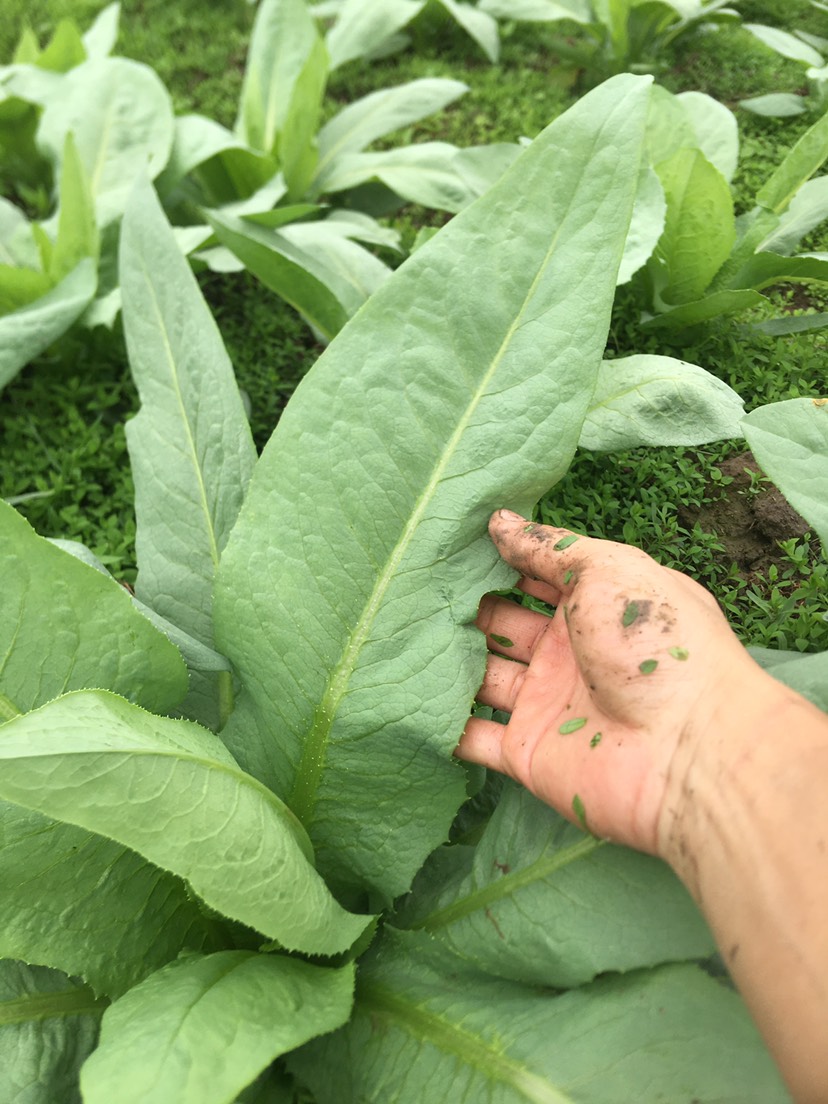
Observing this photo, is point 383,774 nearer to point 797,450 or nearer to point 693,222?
point 797,450

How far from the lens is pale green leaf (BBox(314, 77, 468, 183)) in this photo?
2.63 meters

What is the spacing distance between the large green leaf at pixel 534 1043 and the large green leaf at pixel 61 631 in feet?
1.96

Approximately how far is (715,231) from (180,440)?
49.1 inches

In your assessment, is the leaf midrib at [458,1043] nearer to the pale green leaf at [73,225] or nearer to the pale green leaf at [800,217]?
the pale green leaf at [800,217]

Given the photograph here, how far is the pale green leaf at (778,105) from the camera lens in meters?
2.49

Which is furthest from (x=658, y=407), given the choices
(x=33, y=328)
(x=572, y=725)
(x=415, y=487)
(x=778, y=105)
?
(x=778, y=105)

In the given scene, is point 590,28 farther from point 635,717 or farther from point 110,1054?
point 110,1054

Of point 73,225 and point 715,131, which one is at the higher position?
point 715,131

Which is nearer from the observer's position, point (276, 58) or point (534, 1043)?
point (534, 1043)

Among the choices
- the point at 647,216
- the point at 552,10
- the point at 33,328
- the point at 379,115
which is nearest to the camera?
the point at 647,216

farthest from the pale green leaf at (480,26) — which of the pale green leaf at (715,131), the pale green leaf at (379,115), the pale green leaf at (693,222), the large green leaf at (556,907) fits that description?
the large green leaf at (556,907)

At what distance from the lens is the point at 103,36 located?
3.06m

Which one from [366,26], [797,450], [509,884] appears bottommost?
A: [509,884]

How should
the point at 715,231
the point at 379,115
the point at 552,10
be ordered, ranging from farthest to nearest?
the point at 552,10 → the point at 379,115 → the point at 715,231
